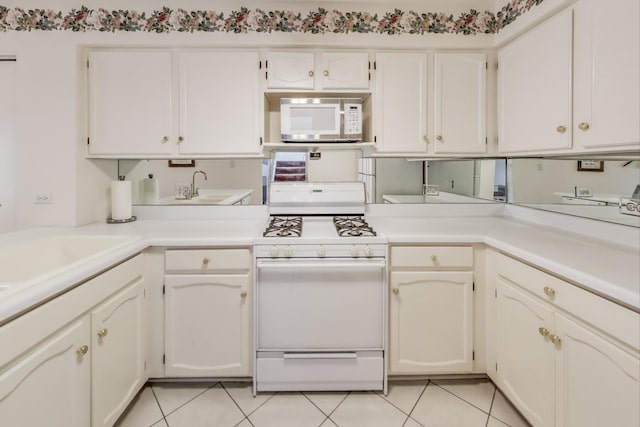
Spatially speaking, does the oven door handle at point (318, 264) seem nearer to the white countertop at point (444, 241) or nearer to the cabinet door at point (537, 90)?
the white countertop at point (444, 241)

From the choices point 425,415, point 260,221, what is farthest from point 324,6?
point 425,415

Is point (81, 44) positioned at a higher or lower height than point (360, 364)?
higher

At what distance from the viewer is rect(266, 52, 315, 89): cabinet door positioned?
226 cm

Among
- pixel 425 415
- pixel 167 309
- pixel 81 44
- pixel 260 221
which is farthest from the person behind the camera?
pixel 260 221

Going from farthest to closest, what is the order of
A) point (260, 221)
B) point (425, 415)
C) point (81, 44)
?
point (260, 221) → point (81, 44) → point (425, 415)

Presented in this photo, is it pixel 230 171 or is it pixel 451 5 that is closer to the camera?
pixel 451 5

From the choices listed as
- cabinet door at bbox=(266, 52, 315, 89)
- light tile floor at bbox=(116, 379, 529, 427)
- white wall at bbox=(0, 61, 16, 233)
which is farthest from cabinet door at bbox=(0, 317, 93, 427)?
cabinet door at bbox=(266, 52, 315, 89)

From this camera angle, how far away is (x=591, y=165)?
184 centimetres

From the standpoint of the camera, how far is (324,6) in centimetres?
225

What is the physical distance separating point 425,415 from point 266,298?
0.98 metres

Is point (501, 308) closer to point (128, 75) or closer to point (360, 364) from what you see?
point (360, 364)

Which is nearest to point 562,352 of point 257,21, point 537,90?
point 537,90

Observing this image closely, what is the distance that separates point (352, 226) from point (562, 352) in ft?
3.79

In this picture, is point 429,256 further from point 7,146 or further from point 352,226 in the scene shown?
point 7,146
